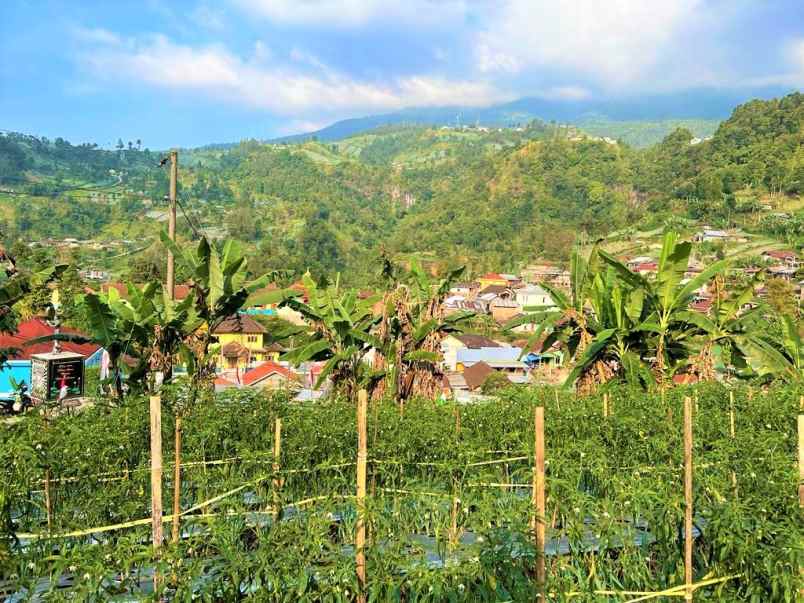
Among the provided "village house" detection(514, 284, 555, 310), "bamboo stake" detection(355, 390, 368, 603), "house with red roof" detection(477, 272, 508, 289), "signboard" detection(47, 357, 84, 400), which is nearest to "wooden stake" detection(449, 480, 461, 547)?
"bamboo stake" detection(355, 390, 368, 603)

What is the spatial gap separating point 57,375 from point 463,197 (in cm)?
9150

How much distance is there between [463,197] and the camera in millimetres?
97500

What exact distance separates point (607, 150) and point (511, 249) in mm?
29927

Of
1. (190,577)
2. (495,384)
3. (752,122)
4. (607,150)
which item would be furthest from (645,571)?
(607,150)

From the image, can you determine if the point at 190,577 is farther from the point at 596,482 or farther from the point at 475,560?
the point at 596,482

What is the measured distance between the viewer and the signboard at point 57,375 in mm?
7762

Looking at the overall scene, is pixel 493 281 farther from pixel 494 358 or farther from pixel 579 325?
pixel 579 325

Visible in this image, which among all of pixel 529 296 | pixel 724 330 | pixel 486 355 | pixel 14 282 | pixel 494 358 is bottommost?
pixel 494 358

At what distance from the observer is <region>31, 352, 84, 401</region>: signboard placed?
7762 millimetres

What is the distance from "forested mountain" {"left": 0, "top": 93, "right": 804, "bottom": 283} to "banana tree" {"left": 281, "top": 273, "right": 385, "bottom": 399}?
49.8 m

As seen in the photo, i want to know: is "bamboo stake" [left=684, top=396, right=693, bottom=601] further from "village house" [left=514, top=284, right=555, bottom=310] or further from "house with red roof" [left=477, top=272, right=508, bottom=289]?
"house with red roof" [left=477, top=272, right=508, bottom=289]

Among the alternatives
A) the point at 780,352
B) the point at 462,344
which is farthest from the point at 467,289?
the point at 780,352

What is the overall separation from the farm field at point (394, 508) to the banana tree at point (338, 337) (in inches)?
92.6

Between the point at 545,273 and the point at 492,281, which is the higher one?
the point at 545,273
